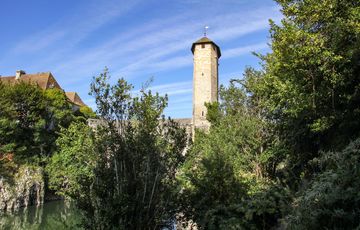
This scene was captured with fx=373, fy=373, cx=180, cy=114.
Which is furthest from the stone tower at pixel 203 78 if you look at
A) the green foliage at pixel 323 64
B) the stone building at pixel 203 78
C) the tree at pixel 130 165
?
the tree at pixel 130 165

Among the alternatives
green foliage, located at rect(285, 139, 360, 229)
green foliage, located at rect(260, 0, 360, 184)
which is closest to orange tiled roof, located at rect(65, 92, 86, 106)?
green foliage, located at rect(260, 0, 360, 184)

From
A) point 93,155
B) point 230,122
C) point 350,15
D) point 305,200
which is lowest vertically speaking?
point 305,200

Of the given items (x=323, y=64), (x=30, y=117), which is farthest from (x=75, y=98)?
(x=323, y=64)

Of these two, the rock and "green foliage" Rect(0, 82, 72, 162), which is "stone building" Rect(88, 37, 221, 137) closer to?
"green foliage" Rect(0, 82, 72, 162)

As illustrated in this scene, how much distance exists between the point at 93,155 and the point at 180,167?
6.07 ft

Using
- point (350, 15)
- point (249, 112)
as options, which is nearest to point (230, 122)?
point (249, 112)

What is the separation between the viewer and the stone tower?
46.4 m

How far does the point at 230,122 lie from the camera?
2159 centimetres

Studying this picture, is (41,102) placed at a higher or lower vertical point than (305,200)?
higher

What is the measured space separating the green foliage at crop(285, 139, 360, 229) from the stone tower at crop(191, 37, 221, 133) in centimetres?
4012

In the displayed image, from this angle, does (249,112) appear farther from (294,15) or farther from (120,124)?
(120,124)

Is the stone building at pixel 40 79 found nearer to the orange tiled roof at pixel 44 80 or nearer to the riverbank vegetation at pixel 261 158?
the orange tiled roof at pixel 44 80

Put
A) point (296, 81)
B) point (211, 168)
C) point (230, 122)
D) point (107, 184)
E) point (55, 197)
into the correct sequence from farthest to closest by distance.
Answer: point (55, 197) → point (230, 122) → point (296, 81) → point (211, 168) → point (107, 184)

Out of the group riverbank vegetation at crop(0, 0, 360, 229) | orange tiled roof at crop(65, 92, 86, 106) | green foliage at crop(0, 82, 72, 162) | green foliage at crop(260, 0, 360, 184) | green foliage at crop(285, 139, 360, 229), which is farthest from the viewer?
orange tiled roof at crop(65, 92, 86, 106)
